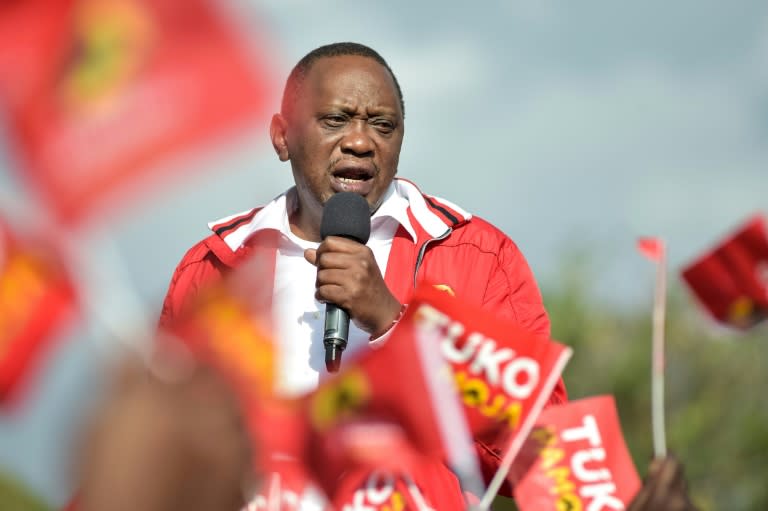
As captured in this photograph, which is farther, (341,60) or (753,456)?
(753,456)

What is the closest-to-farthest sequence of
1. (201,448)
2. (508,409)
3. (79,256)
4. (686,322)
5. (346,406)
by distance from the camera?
(201,448)
(79,256)
(346,406)
(508,409)
(686,322)

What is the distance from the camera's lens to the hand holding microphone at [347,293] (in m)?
3.19

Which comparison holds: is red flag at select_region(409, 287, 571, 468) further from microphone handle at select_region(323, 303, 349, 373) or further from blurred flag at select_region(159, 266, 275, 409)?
blurred flag at select_region(159, 266, 275, 409)

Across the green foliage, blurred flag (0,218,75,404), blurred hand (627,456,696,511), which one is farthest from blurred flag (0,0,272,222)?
the green foliage

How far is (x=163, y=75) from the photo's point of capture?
6.09 feet

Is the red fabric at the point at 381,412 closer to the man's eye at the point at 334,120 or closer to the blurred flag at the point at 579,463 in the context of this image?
the blurred flag at the point at 579,463

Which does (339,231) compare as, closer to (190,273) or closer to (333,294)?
(333,294)

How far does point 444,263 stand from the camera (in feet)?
12.2

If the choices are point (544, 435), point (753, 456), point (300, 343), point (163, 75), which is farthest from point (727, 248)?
point (753, 456)

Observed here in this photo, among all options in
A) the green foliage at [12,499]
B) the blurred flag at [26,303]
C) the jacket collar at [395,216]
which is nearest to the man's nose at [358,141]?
the jacket collar at [395,216]

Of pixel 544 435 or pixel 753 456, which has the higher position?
pixel 544 435

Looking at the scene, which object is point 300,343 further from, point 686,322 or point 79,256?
point 686,322

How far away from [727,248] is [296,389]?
1.28 meters

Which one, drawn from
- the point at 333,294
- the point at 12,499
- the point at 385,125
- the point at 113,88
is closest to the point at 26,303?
the point at 113,88
